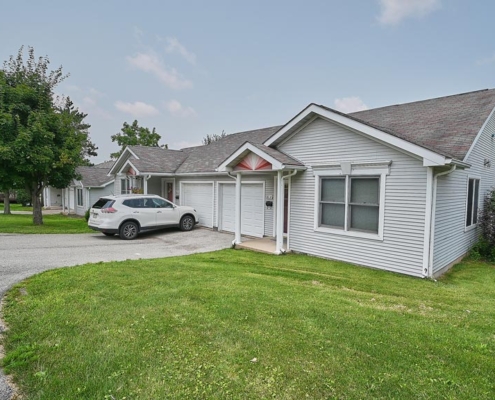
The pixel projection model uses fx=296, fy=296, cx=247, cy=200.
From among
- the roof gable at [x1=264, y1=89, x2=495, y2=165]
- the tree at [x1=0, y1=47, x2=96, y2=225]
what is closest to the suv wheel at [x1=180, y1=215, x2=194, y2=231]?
the roof gable at [x1=264, y1=89, x2=495, y2=165]

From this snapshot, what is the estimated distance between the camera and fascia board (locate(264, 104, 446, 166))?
264 inches

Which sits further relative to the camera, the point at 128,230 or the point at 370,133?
the point at 128,230

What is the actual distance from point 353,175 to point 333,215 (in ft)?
4.39

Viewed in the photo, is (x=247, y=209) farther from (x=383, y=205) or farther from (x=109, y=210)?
(x=383, y=205)

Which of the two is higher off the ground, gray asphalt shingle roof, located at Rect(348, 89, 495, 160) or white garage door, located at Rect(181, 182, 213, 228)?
gray asphalt shingle roof, located at Rect(348, 89, 495, 160)

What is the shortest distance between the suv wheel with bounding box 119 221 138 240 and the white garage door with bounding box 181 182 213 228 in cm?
380

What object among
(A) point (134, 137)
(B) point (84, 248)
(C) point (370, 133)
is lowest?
(B) point (84, 248)

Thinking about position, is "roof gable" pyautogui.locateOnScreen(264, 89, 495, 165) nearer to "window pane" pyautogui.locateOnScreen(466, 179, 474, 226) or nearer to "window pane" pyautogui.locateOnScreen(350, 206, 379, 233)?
"window pane" pyautogui.locateOnScreen(350, 206, 379, 233)

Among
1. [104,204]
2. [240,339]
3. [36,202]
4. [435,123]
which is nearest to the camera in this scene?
[240,339]

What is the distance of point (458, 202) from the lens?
344 inches

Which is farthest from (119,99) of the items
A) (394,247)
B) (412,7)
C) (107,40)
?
(394,247)

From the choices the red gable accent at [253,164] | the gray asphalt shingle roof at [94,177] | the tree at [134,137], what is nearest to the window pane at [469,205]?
the red gable accent at [253,164]

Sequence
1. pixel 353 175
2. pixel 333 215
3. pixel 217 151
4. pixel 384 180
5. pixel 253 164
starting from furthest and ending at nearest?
1. pixel 217 151
2. pixel 253 164
3. pixel 333 215
4. pixel 353 175
5. pixel 384 180

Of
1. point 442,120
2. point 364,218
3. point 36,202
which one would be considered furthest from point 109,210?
point 442,120
